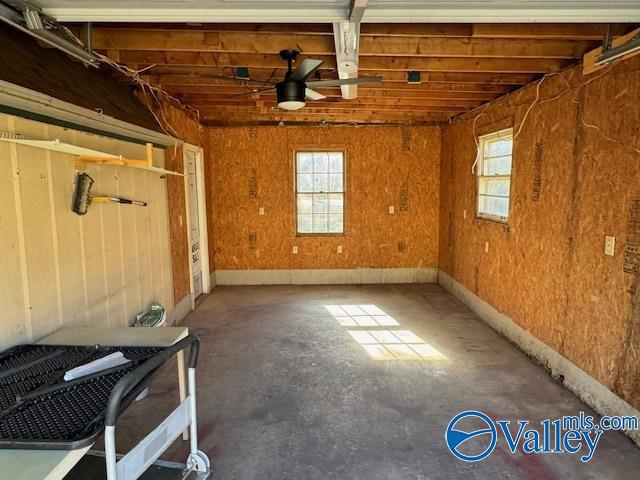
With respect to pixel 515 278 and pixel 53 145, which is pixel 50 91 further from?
pixel 515 278

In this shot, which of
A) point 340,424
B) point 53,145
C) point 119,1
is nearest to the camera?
point 119,1

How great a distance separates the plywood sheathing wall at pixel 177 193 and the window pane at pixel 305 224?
2141 mm

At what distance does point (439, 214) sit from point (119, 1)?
228 inches

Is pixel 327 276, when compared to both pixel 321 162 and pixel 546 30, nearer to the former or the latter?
pixel 321 162

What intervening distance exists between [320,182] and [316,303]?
2.19 m

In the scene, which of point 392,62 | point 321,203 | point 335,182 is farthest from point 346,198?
point 392,62

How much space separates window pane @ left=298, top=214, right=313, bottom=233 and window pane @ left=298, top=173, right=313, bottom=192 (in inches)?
18.6

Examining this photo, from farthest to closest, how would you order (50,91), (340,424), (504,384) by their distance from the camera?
(504,384), (340,424), (50,91)

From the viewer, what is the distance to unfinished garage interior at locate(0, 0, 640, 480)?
1.93 metres

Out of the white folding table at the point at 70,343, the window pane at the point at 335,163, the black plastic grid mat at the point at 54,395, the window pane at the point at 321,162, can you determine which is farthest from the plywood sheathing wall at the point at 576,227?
the black plastic grid mat at the point at 54,395

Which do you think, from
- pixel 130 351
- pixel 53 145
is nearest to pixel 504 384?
pixel 130 351

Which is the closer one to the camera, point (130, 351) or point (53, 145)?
point (130, 351)

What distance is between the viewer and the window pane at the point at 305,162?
667 cm

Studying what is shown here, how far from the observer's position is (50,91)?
247 centimetres
